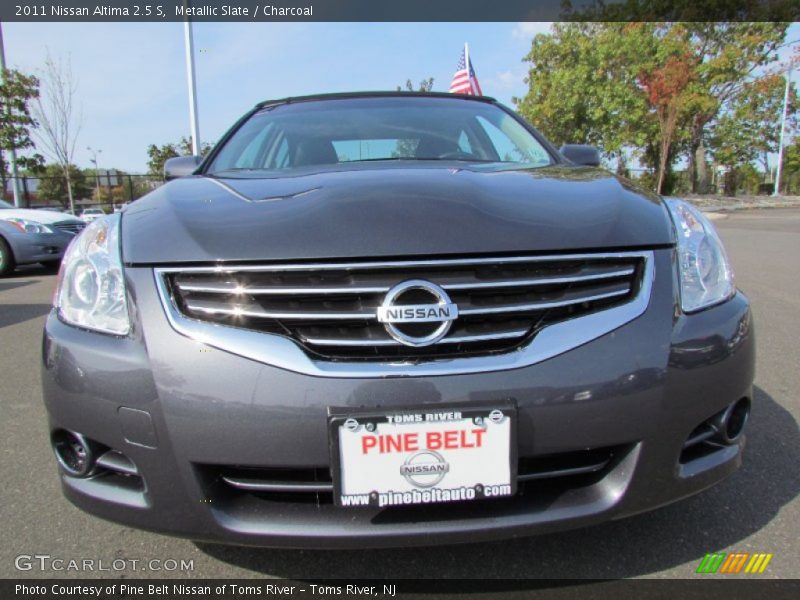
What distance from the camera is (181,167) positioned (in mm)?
2555

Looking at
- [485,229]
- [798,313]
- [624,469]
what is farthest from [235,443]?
[798,313]

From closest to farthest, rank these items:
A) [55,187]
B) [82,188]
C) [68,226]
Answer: [68,226], [55,187], [82,188]

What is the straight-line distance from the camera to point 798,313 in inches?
181

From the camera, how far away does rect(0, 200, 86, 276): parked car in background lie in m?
8.04

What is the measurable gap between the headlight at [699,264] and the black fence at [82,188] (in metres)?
22.2

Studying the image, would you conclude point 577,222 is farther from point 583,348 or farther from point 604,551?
point 604,551

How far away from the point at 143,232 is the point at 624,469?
1.28 m

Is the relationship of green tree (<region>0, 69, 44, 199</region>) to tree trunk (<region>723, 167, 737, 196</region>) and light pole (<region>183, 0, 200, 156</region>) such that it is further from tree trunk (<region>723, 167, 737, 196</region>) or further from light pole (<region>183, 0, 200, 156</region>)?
tree trunk (<region>723, 167, 737, 196</region>)

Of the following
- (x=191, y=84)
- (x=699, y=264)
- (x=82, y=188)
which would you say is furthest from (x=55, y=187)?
(x=699, y=264)

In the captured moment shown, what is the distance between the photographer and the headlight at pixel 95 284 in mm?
1423

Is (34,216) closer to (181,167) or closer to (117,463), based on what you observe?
(181,167)

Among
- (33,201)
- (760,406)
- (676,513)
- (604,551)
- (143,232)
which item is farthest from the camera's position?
(33,201)

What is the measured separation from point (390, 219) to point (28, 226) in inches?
331

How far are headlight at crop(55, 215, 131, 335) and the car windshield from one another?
0.80 meters
